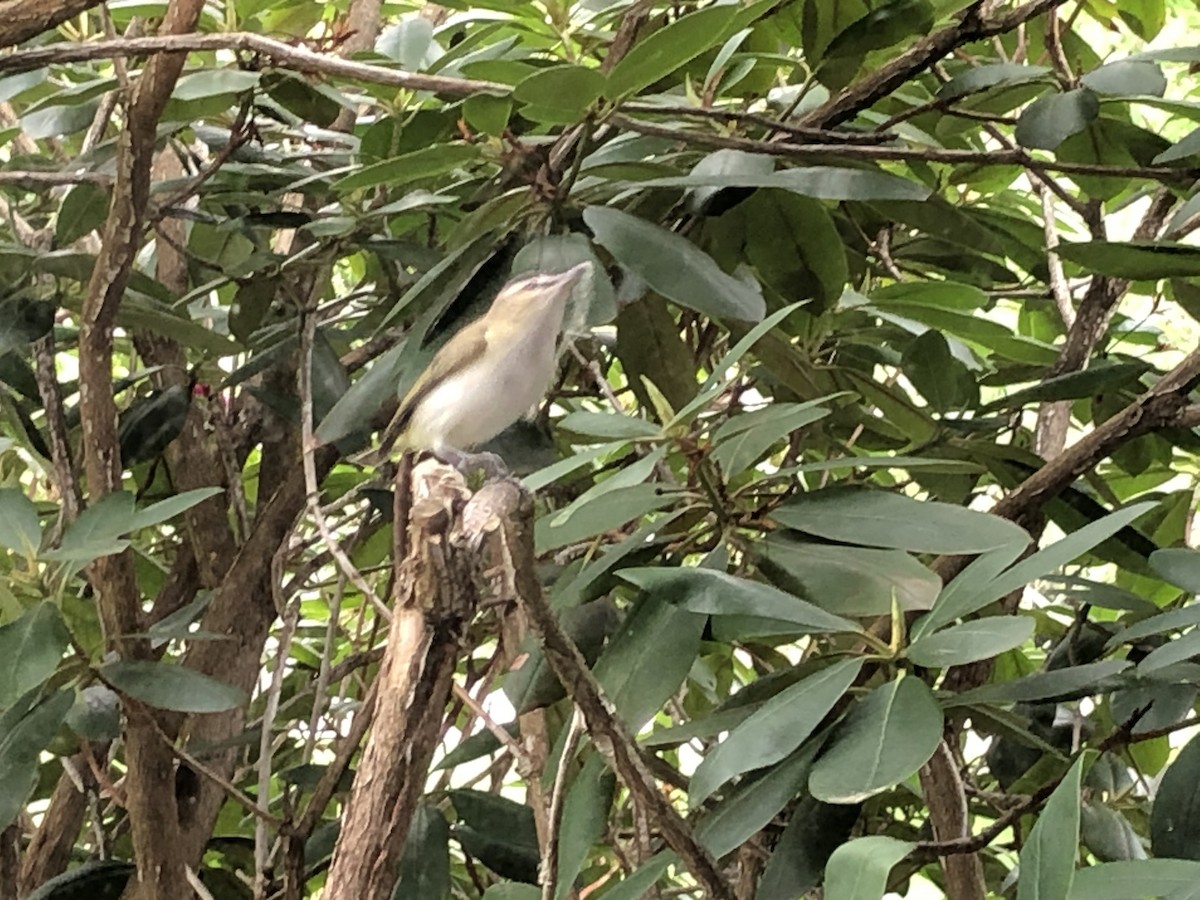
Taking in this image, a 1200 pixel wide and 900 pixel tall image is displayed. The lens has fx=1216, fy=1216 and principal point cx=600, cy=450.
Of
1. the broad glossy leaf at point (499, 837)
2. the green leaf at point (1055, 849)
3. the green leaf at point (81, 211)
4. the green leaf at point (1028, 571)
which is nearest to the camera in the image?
the green leaf at point (1055, 849)

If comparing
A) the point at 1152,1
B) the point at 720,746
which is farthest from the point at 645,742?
the point at 1152,1

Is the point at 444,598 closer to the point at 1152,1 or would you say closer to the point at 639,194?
the point at 639,194

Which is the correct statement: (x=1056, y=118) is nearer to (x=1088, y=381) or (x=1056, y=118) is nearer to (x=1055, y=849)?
(x=1088, y=381)

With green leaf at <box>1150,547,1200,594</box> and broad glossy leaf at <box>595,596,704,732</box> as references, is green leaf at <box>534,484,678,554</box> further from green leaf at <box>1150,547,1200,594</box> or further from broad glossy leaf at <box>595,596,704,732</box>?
green leaf at <box>1150,547,1200,594</box>

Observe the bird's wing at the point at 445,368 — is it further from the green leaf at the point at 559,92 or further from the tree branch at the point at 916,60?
the tree branch at the point at 916,60

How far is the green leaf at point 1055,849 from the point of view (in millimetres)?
394

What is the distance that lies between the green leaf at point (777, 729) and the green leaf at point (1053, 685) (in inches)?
2.5

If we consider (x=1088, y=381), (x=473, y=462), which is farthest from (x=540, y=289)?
(x=1088, y=381)

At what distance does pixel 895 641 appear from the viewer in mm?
530

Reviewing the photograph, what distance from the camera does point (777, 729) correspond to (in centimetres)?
50

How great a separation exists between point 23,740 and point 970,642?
53 centimetres

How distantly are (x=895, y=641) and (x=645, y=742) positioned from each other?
0.59 ft

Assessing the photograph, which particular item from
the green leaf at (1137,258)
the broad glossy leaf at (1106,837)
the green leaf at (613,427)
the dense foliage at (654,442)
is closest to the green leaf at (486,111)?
the dense foliage at (654,442)

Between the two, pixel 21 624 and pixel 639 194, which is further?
pixel 639 194
